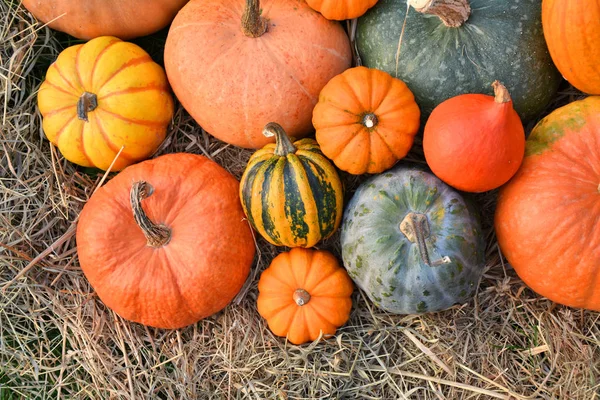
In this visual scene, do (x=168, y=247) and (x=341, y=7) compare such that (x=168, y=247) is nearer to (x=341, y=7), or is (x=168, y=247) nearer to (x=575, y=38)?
(x=341, y=7)

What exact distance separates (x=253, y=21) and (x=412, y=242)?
3.94 ft

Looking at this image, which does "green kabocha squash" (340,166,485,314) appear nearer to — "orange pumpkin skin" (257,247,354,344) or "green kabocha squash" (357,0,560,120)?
"orange pumpkin skin" (257,247,354,344)

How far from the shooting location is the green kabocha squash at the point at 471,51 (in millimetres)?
2580

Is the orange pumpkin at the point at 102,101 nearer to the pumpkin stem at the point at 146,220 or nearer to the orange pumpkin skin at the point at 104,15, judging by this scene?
the orange pumpkin skin at the point at 104,15

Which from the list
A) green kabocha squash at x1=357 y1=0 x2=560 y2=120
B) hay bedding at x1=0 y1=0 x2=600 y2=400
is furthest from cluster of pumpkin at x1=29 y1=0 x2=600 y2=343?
hay bedding at x1=0 y1=0 x2=600 y2=400

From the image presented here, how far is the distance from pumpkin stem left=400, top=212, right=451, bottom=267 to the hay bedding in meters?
0.63

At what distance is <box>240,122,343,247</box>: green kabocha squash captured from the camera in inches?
101

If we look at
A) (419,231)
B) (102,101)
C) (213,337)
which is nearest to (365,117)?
(419,231)

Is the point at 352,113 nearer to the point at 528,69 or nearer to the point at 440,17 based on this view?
the point at 440,17

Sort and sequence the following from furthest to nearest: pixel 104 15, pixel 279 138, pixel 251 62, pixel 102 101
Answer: pixel 104 15 → pixel 102 101 → pixel 251 62 → pixel 279 138

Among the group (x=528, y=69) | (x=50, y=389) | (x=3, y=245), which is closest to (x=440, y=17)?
(x=528, y=69)

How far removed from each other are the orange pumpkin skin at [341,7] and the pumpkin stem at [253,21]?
25 cm

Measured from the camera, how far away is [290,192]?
2574 millimetres

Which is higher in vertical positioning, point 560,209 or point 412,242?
point 560,209
